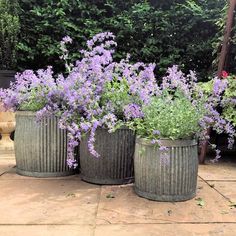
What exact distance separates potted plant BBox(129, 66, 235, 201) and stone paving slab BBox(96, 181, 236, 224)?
95mm

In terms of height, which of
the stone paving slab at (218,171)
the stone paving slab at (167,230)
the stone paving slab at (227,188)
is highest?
the stone paving slab at (167,230)

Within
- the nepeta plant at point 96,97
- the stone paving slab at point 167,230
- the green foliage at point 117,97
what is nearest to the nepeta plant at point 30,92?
the nepeta plant at point 96,97

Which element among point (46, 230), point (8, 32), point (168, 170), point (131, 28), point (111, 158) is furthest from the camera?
point (131, 28)

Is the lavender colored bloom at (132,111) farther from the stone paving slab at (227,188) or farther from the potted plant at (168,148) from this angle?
the stone paving slab at (227,188)

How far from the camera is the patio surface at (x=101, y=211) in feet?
7.80

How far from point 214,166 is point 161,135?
197 centimetres

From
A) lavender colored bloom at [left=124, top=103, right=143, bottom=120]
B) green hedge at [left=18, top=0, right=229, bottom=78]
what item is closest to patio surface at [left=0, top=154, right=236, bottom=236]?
A: lavender colored bloom at [left=124, top=103, right=143, bottom=120]

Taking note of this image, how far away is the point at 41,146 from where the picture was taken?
3707mm

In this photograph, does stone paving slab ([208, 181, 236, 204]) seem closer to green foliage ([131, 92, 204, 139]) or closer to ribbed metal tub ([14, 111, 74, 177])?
green foliage ([131, 92, 204, 139])

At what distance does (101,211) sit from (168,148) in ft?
2.16

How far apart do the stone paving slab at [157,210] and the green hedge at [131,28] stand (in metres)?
3.48

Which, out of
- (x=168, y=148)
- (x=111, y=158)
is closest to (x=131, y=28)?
(x=111, y=158)

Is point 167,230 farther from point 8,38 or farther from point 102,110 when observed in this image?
point 8,38

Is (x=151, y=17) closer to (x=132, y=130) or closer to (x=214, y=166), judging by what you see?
(x=214, y=166)
